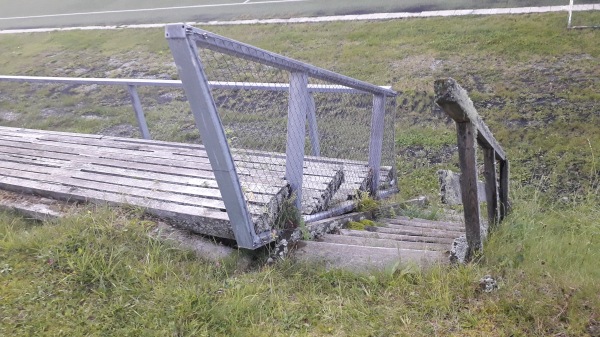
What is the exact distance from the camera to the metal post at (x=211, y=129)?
8.13ft

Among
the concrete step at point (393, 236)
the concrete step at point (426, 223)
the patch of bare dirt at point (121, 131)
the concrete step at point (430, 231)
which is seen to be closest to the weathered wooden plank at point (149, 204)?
the concrete step at point (393, 236)

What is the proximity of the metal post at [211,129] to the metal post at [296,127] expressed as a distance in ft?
1.94

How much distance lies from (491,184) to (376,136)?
6.92 feet

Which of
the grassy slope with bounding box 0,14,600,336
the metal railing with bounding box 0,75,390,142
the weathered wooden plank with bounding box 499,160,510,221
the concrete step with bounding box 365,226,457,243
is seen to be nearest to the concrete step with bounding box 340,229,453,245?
the concrete step with bounding box 365,226,457,243

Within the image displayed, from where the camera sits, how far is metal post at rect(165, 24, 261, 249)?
8.13ft

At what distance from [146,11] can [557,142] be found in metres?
14.7

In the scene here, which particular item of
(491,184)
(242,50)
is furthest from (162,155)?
(491,184)

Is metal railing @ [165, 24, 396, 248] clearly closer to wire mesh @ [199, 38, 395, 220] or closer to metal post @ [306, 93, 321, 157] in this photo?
wire mesh @ [199, 38, 395, 220]

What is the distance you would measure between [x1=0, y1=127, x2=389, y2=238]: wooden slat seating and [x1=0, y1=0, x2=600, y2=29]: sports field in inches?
383

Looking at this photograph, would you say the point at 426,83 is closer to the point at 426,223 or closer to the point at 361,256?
the point at 426,223

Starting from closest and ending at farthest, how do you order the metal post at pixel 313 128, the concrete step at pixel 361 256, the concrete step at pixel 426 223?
the concrete step at pixel 361 256 < the concrete step at pixel 426 223 < the metal post at pixel 313 128

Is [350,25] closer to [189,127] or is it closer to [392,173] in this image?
[189,127]

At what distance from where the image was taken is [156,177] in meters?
4.05

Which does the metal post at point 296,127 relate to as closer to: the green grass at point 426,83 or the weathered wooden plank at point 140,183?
the weathered wooden plank at point 140,183
